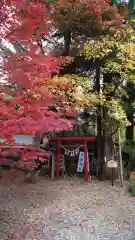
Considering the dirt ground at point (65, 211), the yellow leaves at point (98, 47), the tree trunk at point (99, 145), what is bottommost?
the dirt ground at point (65, 211)

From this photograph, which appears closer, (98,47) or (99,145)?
(98,47)

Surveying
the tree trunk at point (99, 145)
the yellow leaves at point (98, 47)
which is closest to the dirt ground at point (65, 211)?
the tree trunk at point (99, 145)

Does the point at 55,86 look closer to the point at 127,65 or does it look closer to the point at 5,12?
the point at 127,65

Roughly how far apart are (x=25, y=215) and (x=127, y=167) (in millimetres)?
5729

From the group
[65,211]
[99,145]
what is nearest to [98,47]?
[99,145]

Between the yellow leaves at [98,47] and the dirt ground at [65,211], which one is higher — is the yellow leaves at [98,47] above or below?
above

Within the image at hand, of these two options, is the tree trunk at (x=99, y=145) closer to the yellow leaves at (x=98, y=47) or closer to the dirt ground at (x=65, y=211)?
the dirt ground at (x=65, y=211)

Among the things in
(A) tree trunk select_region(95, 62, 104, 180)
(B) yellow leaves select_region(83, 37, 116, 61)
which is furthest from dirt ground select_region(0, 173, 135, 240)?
(B) yellow leaves select_region(83, 37, 116, 61)

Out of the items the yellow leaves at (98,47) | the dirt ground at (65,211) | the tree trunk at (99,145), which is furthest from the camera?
the tree trunk at (99,145)

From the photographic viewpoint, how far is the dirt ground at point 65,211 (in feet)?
15.4

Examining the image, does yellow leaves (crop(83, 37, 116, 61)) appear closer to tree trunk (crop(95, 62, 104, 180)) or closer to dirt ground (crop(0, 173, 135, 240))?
tree trunk (crop(95, 62, 104, 180))

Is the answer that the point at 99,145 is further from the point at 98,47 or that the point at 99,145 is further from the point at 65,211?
the point at 65,211

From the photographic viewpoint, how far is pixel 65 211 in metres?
5.88

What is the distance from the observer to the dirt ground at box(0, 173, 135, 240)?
15.4ft
